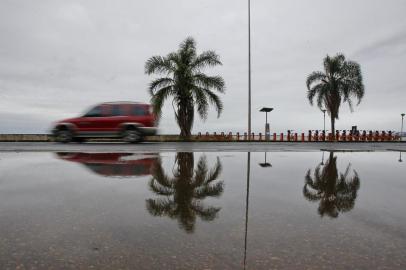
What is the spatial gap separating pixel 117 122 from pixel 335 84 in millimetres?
25891

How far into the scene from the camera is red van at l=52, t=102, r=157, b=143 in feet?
46.7

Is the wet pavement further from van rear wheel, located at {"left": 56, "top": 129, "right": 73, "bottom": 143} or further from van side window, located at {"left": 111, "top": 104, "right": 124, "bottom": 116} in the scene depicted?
van rear wheel, located at {"left": 56, "top": 129, "right": 73, "bottom": 143}

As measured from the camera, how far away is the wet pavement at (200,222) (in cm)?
182

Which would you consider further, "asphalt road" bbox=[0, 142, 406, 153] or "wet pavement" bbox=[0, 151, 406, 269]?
"asphalt road" bbox=[0, 142, 406, 153]

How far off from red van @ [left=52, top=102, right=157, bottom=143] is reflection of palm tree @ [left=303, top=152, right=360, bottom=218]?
10.1m

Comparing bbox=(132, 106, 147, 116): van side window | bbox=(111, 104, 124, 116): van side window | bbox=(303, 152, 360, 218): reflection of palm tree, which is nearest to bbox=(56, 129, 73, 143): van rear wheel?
bbox=(111, 104, 124, 116): van side window

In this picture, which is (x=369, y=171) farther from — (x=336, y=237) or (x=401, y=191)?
(x=336, y=237)

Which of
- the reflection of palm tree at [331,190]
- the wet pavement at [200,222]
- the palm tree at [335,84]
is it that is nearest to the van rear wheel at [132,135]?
the wet pavement at [200,222]

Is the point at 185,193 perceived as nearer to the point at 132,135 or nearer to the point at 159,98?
the point at 132,135

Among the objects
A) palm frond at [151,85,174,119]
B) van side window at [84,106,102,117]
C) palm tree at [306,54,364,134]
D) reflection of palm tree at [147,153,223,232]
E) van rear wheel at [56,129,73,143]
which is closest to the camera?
reflection of palm tree at [147,153,223,232]

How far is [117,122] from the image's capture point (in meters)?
14.3

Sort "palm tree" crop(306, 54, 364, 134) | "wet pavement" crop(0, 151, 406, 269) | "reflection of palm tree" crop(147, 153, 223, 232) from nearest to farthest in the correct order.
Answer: "wet pavement" crop(0, 151, 406, 269) → "reflection of palm tree" crop(147, 153, 223, 232) → "palm tree" crop(306, 54, 364, 134)

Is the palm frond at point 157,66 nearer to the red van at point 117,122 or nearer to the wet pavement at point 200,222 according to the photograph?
the red van at point 117,122

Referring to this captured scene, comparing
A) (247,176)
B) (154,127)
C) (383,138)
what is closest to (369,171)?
(247,176)
